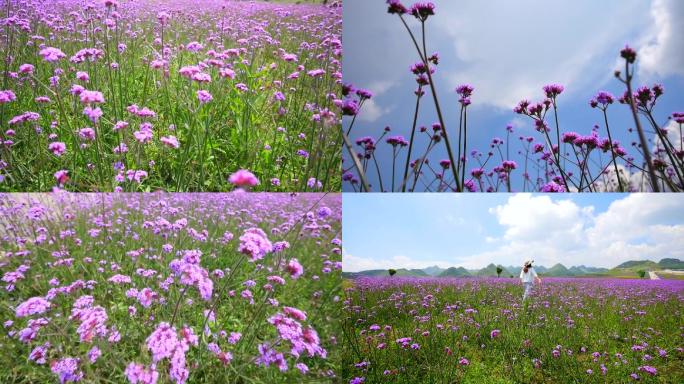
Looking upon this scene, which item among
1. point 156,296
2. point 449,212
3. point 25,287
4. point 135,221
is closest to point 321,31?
point 449,212

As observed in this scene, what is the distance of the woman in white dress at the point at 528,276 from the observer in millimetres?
2689

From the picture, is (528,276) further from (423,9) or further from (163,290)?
(163,290)

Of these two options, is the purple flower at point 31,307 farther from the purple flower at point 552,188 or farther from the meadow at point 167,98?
the purple flower at point 552,188

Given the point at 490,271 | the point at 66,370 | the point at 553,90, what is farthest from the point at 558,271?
the point at 66,370

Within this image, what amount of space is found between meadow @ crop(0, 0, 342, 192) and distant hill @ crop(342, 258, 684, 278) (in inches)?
25.0

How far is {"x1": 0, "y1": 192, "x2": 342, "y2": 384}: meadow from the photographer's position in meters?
1.74

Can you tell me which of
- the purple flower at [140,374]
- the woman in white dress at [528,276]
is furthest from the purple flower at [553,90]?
the purple flower at [140,374]

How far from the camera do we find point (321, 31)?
2793 millimetres

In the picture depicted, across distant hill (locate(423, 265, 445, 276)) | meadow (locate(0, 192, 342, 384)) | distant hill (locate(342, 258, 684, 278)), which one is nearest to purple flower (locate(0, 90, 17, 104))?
meadow (locate(0, 192, 342, 384))

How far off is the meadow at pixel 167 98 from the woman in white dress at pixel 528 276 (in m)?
1.18

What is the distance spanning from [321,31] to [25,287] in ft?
6.75

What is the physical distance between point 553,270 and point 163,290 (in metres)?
2.11

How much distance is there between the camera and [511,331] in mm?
2672

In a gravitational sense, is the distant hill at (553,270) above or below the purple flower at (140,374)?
above
